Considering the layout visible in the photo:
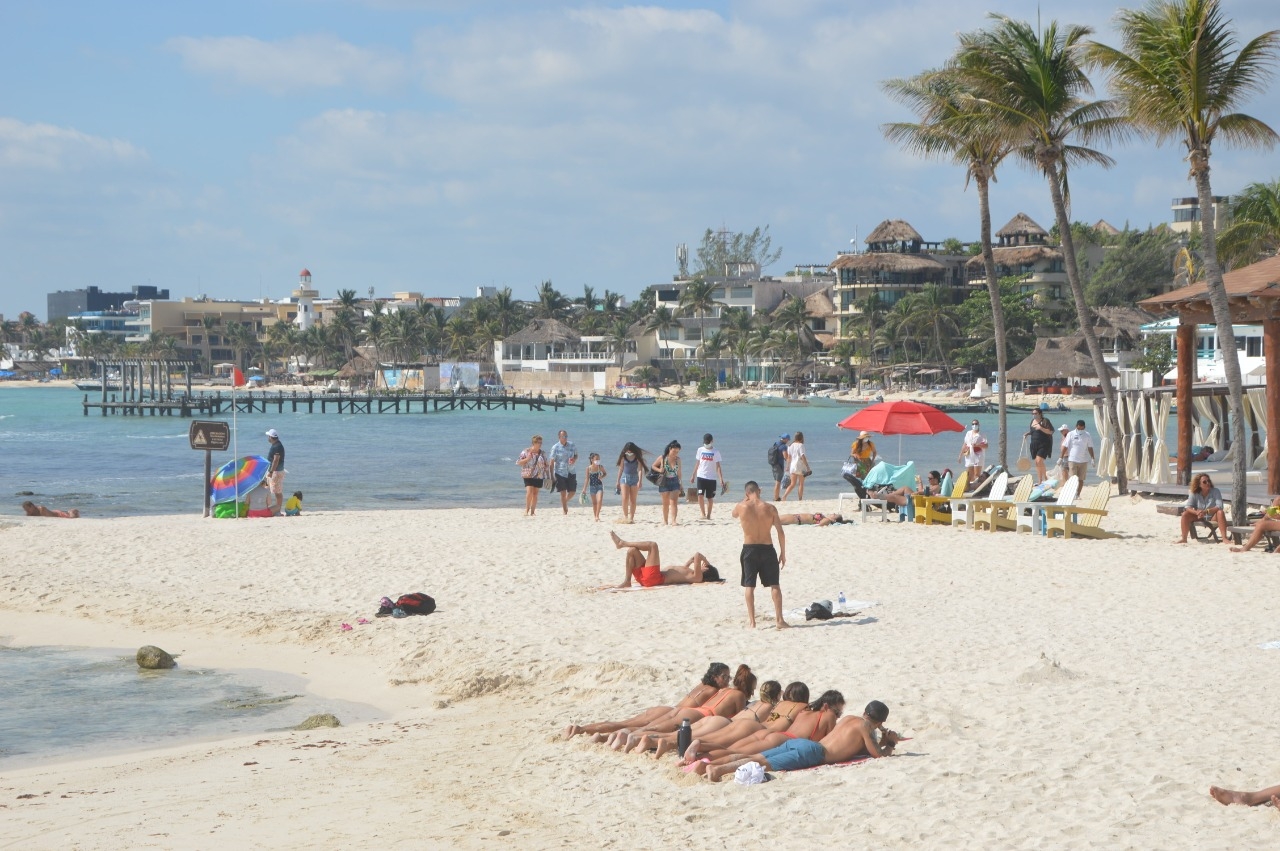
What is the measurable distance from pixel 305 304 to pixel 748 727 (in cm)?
15369

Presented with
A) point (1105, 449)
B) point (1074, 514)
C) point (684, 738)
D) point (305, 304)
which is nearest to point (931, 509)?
point (1074, 514)

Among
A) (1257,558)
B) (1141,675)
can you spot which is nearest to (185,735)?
(1141,675)

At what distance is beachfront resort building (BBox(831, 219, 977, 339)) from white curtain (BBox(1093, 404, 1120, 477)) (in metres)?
69.0

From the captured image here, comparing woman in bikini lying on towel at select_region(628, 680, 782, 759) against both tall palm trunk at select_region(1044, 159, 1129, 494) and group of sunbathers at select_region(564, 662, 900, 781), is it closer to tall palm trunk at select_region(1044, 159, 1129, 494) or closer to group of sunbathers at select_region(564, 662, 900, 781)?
group of sunbathers at select_region(564, 662, 900, 781)

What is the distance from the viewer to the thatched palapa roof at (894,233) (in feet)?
327

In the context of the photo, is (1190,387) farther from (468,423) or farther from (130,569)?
(468,423)

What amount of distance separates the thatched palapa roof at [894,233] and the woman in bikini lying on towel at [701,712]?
9429 centimetres

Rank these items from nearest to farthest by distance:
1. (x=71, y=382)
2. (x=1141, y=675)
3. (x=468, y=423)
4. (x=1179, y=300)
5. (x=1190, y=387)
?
(x=1141, y=675)
(x=1179, y=300)
(x=1190, y=387)
(x=468, y=423)
(x=71, y=382)

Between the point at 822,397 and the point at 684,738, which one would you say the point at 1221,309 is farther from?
the point at 822,397

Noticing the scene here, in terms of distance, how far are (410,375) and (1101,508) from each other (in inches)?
4253

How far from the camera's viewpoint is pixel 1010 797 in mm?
6852

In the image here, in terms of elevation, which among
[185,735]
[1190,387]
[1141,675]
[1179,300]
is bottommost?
[185,735]

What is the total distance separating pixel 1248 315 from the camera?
64.6ft

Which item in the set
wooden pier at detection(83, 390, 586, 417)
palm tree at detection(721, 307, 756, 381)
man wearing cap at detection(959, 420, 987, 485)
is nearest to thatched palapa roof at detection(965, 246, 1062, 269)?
palm tree at detection(721, 307, 756, 381)
